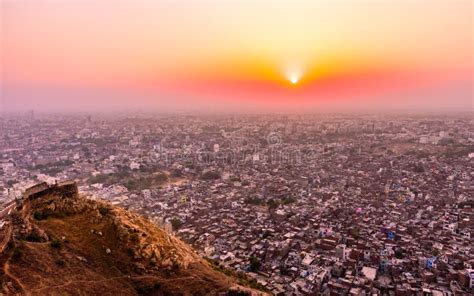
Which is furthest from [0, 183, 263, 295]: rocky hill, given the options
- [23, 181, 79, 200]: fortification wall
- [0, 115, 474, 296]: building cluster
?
[0, 115, 474, 296]: building cluster

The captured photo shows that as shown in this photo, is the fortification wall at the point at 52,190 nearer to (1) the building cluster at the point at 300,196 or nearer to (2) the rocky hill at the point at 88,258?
(2) the rocky hill at the point at 88,258

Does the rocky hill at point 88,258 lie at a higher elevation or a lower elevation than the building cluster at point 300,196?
higher

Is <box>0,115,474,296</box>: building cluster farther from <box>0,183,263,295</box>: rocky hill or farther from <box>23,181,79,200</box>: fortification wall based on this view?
<box>23,181,79,200</box>: fortification wall

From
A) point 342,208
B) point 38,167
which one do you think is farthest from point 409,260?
point 38,167

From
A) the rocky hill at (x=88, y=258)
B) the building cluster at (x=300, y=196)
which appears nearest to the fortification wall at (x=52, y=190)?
the rocky hill at (x=88, y=258)

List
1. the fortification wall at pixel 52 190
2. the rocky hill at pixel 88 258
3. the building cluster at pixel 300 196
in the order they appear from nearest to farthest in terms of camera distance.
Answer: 1. the rocky hill at pixel 88 258
2. the fortification wall at pixel 52 190
3. the building cluster at pixel 300 196

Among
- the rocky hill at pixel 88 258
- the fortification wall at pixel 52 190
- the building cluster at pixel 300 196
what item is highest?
the fortification wall at pixel 52 190
